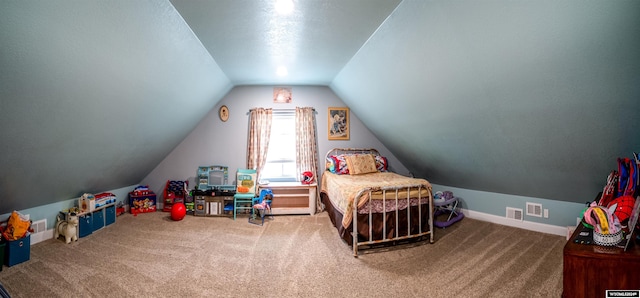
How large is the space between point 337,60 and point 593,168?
332cm

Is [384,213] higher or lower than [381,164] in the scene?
lower

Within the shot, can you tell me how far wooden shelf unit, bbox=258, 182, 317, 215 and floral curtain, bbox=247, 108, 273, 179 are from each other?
24.8 inches

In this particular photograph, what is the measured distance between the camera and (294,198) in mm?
4891

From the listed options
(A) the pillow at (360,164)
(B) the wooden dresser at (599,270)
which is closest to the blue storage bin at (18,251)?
(A) the pillow at (360,164)

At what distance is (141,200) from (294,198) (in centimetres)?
296

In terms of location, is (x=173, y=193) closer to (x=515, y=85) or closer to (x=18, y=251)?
(x=18, y=251)

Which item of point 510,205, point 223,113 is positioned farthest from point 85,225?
point 510,205

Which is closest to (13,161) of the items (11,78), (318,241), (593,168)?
(11,78)

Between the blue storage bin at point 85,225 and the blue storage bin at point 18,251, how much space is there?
0.70 meters

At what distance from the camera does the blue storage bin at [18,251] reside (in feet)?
9.11

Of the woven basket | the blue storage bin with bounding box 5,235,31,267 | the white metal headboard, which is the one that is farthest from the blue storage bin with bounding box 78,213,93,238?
the woven basket

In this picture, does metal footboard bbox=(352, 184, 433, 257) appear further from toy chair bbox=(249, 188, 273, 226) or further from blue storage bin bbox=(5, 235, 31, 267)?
blue storage bin bbox=(5, 235, 31, 267)

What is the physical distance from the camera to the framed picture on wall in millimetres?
5531

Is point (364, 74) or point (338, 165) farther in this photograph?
point (338, 165)
